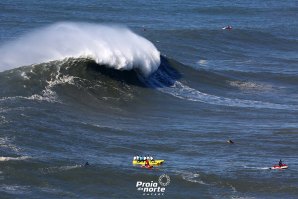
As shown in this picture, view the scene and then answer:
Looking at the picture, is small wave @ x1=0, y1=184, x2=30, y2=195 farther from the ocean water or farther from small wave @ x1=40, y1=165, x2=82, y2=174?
small wave @ x1=40, y1=165, x2=82, y2=174

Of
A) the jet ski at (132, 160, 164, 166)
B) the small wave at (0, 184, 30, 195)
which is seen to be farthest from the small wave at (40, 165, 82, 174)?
the jet ski at (132, 160, 164, 166)

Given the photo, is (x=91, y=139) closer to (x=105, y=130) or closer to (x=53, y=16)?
(x=105, y=130)

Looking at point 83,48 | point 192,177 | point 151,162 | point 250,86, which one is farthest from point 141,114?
point 250,86

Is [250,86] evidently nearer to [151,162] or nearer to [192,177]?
[151,162]

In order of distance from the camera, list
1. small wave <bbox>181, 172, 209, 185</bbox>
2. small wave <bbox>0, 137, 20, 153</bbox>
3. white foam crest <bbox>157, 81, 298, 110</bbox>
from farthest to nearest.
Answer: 1. white foam crest <bbox>157, 81, 298, 110</bbox>
2. small wave <bbox>0, 137, 20, 153</bbox>
3. small wave <bbox>181, 172, 209, 185</bbox>

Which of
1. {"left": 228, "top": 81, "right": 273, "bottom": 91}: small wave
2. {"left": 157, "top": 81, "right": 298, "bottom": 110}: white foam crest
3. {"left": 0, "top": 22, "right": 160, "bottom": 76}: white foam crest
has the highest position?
{"left": 0, "top": 22, "right": 160, "bottom": 76}: white foam crest
